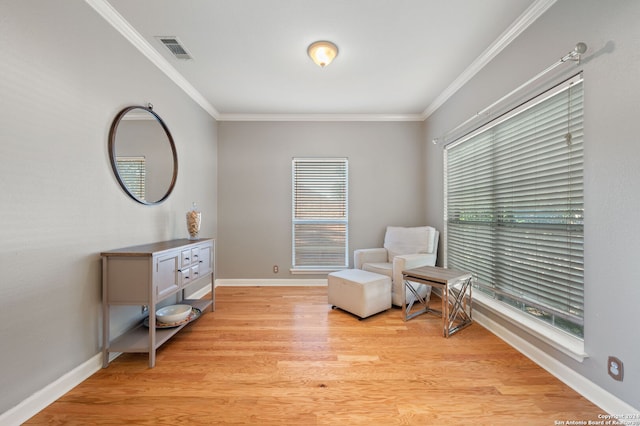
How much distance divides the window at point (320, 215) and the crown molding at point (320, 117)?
25.0 inches

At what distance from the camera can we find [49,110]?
1.45 metres

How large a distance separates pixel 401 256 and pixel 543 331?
4.33 ft

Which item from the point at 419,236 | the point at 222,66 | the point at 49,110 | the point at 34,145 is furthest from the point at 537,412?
the point at 222,66

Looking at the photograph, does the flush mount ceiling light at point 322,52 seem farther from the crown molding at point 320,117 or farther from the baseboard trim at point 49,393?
the baseboard trim at point 49,393

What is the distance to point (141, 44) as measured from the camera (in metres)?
2.12

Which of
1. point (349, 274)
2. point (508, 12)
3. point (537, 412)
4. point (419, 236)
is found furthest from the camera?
point (419, 236)

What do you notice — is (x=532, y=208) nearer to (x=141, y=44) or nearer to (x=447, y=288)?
(x=447, y=288)

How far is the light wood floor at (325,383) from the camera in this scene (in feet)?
4.48

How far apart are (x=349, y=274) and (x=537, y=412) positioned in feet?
5.71

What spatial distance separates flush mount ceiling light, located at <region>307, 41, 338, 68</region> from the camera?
7.01 feet

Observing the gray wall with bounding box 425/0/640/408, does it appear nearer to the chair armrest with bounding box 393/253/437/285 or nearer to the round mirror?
the chair armrest with bounding box 393/253/437/285

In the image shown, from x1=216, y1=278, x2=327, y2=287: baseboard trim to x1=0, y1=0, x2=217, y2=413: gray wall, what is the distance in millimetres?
1716

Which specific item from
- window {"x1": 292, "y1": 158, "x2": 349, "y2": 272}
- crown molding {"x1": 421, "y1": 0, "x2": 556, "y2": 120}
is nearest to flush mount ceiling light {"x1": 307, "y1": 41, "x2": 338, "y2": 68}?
crown molding {"x1": 421, "y1": 0, "x2": 556, "y2": 120}

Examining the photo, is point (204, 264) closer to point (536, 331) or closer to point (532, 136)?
point (536, 331)
